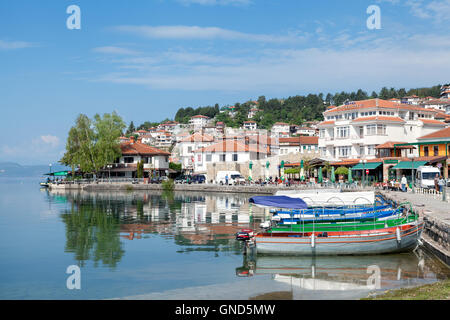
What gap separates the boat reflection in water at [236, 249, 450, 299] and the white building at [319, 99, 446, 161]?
41.9 m

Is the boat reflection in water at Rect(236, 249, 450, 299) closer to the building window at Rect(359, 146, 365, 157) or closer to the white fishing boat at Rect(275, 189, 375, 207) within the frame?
the white fishing boat at Rect(275, 189, 375, 207)

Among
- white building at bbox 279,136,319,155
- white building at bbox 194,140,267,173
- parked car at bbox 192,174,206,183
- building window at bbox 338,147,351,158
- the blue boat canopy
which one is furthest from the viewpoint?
white building at bbox 279,136,319,155

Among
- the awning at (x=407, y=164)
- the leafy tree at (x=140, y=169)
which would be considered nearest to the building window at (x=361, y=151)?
the awning at (x=407, y=164)

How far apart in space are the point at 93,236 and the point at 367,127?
145 ft

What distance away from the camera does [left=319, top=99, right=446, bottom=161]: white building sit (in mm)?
60844

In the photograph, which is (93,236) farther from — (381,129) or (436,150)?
(381,129)

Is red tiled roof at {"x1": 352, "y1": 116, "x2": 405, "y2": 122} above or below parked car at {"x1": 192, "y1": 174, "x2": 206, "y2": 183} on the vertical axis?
above

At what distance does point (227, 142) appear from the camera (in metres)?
81.2

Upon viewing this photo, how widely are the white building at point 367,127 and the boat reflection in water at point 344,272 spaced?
Result: 4186 centimetres

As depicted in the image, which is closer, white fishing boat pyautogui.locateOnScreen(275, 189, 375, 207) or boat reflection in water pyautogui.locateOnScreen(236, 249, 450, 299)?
boat reflection in water pyautogui.locateOnScreen(236, 249, 450, 299)

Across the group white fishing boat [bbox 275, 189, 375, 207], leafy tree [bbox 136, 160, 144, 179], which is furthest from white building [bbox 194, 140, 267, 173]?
white fishing boat [bbox 275, 189, 375, 207]

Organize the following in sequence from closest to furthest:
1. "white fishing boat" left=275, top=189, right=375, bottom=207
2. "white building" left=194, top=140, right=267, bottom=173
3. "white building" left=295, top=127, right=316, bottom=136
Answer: "white fishing boat" left=275, top=189, right=375, bottom=207 < "white building" left=194, top=140, right=267, bottom=173 < "white building" left=295, top=127, right=316, bottom=136

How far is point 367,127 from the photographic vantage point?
201 feet
